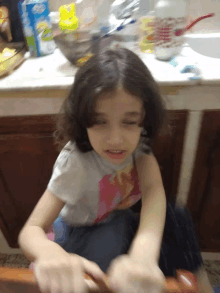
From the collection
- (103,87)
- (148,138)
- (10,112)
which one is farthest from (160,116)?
(10,112)

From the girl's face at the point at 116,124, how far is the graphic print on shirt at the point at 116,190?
118 millimetres

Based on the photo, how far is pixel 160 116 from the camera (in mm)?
593

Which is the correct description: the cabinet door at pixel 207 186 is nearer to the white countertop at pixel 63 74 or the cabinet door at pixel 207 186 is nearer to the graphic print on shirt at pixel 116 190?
the white countertop at pixel 63 74

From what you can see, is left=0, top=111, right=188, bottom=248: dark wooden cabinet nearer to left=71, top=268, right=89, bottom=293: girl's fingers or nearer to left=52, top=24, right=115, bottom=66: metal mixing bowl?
left=52, top=24, right=115, bottom=66: metal mixing bowl

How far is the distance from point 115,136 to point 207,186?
1.79 ft

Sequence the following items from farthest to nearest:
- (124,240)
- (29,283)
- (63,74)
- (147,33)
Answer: (147,33) → (63,74) → (124,240) → (29,283)

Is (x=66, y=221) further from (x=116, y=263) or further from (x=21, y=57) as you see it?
(x=21, y=57)

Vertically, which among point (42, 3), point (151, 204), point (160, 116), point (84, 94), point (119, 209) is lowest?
point (119, 209)

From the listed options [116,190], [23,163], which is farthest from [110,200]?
[23,163]

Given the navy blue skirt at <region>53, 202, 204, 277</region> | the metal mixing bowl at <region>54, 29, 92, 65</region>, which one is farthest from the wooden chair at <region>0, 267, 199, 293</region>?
the metal mixing bowl at <region>54, 29, 92, 65</region>

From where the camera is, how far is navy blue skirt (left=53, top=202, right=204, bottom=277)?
0.56 m

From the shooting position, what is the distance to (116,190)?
683 mm

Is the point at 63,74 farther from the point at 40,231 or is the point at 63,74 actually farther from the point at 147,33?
the point at 40,231

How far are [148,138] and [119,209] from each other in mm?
239
